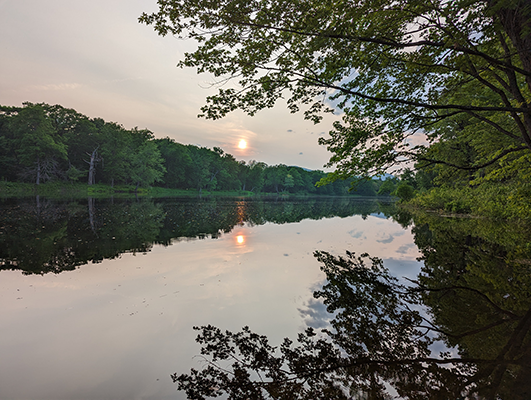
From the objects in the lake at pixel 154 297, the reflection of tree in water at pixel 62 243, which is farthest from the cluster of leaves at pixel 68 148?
the lake at pixel 154 297

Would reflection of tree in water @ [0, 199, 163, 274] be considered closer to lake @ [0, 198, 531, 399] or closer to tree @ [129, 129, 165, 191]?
lake @ [0, 198, 531, 399]

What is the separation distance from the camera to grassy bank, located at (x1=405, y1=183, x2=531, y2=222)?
13289 mm

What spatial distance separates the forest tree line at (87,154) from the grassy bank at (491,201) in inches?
404

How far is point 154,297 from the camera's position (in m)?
5.48

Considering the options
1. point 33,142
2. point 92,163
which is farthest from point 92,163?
point 33,142

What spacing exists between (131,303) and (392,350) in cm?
501

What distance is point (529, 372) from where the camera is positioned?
10.5 ft

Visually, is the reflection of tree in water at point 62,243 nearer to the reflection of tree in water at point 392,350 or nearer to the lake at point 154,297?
the lake at point 154,297

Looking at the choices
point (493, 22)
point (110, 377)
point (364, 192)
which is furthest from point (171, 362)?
point (364, 192)

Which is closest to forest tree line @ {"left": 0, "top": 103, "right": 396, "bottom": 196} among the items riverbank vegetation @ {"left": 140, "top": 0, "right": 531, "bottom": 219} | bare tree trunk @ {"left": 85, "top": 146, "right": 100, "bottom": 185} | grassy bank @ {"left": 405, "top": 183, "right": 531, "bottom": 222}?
bare tree trunk @ {"left": 85, "top": 146, "right": 100, "bottom": 185}

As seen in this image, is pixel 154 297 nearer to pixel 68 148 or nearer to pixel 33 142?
pixel 33 142

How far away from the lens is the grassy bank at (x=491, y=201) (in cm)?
1329

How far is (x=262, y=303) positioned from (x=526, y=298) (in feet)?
20.1

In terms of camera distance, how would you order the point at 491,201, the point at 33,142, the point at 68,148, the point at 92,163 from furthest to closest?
the point at 68,148
the point at 92,163
the point at 33,142
the point at 491,201
